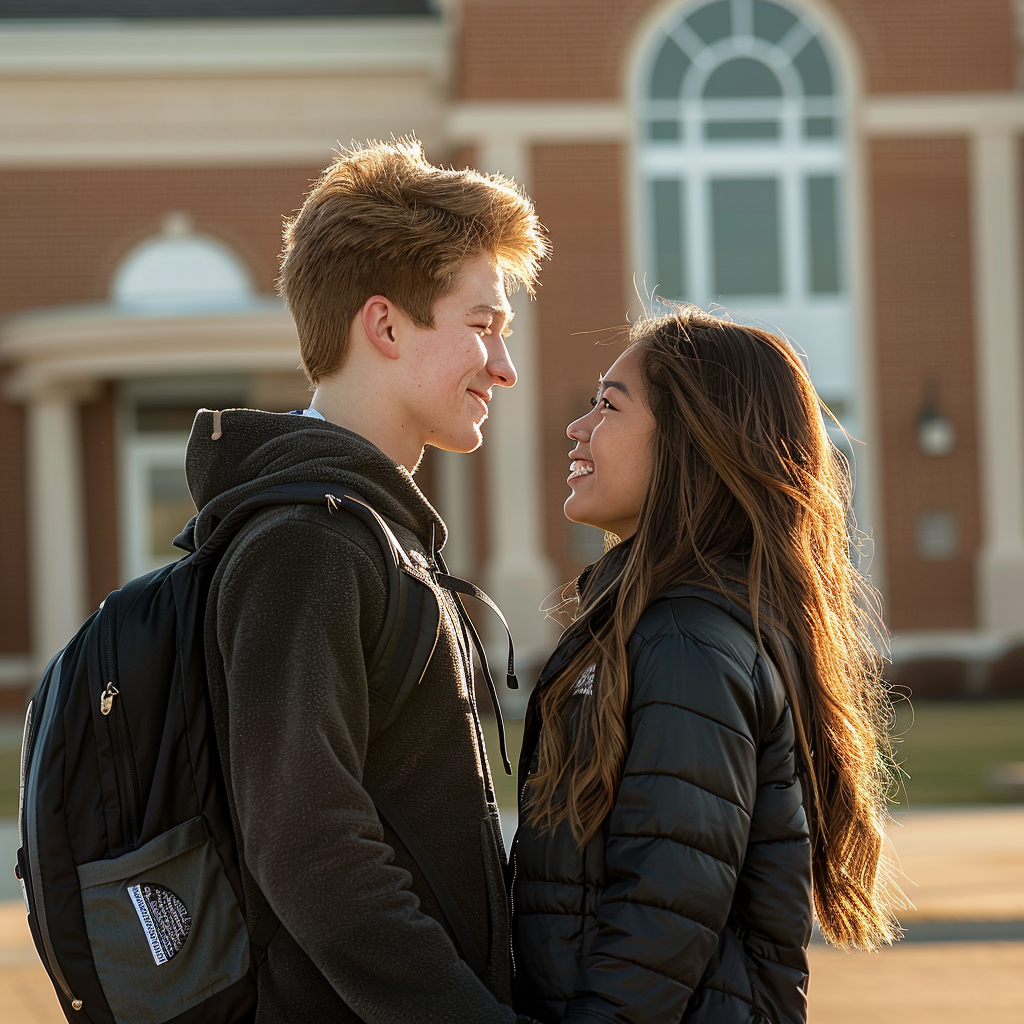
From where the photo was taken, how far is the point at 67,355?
15.3 m

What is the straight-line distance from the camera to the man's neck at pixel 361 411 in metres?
2.16

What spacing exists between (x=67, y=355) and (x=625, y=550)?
13956 millimetres

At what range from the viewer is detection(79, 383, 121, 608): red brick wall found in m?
16.1

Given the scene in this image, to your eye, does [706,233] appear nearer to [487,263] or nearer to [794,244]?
[794,244]

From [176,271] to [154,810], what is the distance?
50.0ft

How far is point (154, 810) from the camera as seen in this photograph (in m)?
1.88

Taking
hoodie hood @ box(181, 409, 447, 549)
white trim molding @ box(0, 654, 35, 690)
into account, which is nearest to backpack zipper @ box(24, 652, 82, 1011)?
hoodie hood @ box(181, 409, 447, 549)

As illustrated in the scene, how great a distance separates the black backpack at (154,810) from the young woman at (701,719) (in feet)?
0.76

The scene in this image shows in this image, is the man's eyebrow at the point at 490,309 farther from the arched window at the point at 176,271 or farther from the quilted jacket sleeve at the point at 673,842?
the arched window at the point at 176,271

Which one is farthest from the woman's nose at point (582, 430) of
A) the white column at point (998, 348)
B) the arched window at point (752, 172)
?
the white column at point (998, 348)

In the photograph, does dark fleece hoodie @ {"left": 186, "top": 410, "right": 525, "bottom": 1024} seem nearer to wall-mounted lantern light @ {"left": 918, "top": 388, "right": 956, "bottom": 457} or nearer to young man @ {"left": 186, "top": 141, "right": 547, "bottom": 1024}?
young man @ {"left": 186, "top": 141, "right": 547, "bottom": 1024}

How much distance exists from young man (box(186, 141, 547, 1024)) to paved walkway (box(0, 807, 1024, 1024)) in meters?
3.53

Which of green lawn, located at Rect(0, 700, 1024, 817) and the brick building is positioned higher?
the brick building

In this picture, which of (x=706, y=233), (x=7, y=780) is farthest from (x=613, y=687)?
(x=706, y=233)
